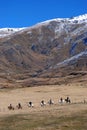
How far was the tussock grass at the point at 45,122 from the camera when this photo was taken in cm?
5178

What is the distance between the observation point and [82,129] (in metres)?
49.7

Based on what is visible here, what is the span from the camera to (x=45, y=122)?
55812mm

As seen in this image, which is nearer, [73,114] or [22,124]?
[22,124]

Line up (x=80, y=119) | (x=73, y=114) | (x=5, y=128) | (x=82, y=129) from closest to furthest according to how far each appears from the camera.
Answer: (x=82, y=129)
(x=5, y=128)
(x=80, y=119)
(x=73, y=114)

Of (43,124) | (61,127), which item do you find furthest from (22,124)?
(61,127)

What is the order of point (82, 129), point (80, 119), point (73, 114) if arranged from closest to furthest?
point (82, 129) → point (80, 119) → point (73, 114)

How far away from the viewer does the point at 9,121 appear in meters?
58.6

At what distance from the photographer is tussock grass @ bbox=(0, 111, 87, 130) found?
5178cm

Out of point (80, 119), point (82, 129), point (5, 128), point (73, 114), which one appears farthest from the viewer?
point (73, 114)

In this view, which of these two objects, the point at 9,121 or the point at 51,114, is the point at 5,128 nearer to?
the point at 9,121

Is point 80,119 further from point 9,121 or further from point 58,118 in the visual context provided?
point 9,121

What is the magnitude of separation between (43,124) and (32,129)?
3746mm

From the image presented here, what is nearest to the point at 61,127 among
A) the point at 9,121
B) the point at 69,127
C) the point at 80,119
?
the point at 69,127

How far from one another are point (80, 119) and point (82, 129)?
23.5ft
